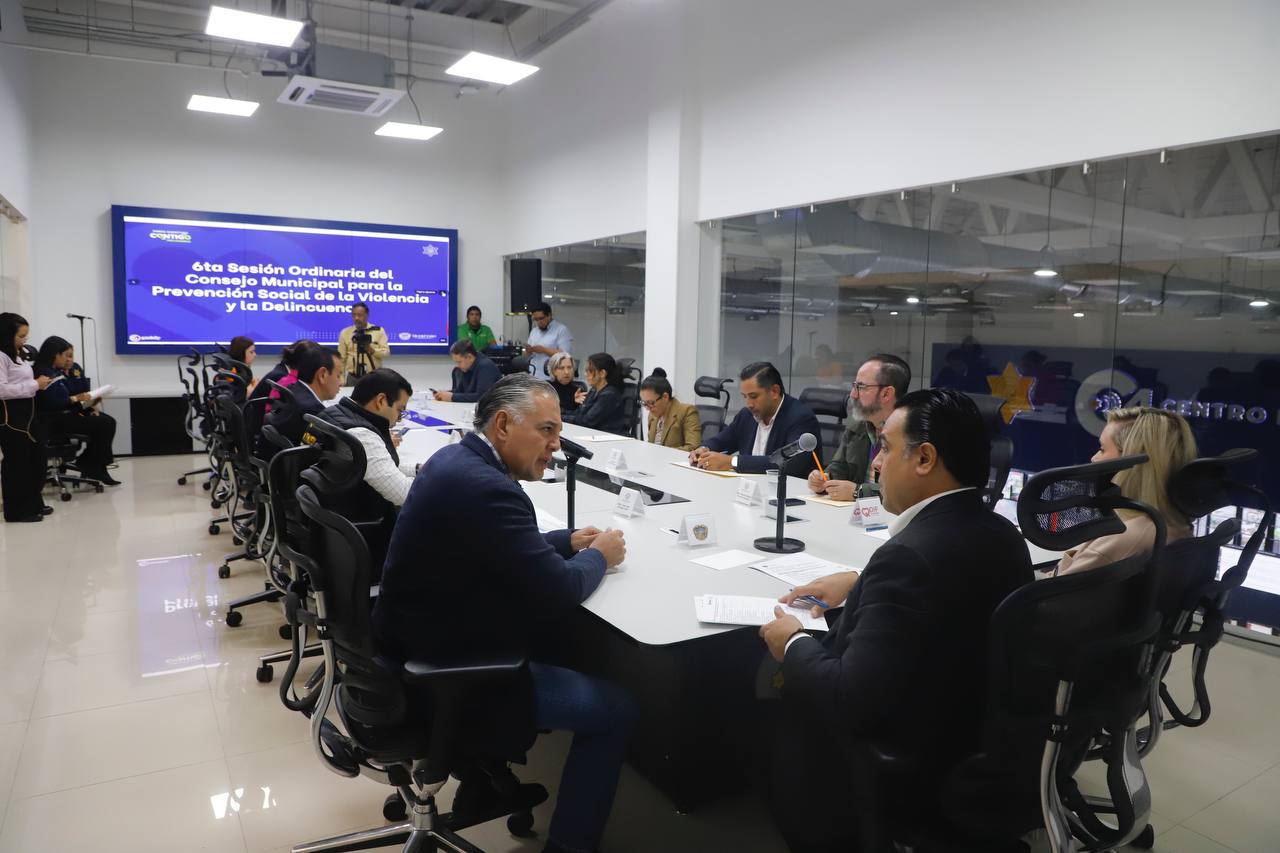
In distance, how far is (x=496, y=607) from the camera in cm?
193

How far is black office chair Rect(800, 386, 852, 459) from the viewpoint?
4.48 metres

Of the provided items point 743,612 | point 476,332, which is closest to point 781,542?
point 743,612

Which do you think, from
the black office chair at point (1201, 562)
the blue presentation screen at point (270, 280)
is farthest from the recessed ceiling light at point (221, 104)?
the black office chair at point (1201, 562)

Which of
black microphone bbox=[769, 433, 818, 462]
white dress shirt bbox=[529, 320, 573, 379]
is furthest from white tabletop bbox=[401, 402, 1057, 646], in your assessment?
white dress shirt bbox=[529, 320, 573, 379]

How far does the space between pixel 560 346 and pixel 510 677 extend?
769 centimetres

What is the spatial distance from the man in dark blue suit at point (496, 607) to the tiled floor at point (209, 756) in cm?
52

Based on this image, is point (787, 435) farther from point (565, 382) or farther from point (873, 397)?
point (565, 382)

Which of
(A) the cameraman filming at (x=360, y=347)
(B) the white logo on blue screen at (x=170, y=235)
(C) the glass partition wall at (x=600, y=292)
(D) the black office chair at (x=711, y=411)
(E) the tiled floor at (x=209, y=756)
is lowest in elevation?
(E) the tiled floor at (x=209, y=756)

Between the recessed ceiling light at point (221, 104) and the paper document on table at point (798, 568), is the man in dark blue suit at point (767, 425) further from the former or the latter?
the recessed ceiling light at point (221, 104)

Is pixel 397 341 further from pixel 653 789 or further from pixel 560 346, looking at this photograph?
pixel 653 789

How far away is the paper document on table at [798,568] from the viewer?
2.45 m

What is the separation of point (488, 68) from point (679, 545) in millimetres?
5426

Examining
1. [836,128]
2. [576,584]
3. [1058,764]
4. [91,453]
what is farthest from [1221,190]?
[91,453]

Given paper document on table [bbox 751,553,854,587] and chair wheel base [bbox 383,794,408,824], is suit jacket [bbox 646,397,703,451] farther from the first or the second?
chair wheel base [bbox 383,794,408,824]
